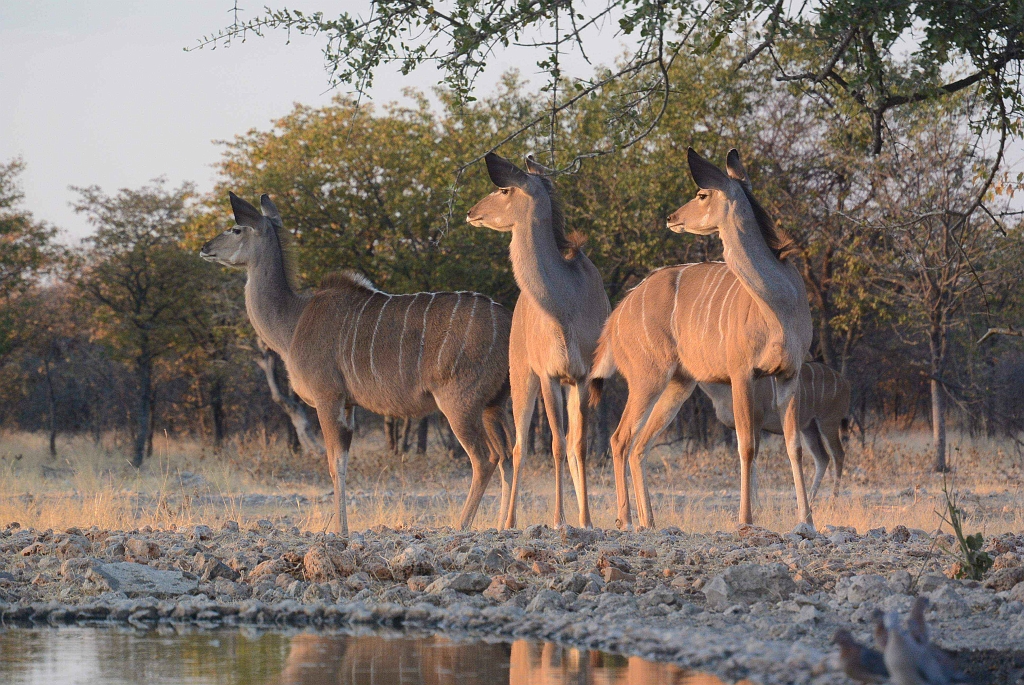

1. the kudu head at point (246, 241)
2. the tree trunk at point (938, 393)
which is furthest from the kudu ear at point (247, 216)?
the tree trunk at point (938, 393)

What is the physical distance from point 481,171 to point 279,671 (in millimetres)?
16079

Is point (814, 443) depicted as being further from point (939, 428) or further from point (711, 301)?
point (711, 301)

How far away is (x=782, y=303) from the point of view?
8.28 meters

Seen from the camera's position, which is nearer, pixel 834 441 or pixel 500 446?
pixel 500 446

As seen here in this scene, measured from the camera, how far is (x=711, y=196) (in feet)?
28.5

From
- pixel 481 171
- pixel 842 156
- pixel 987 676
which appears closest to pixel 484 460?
pixel 987 676

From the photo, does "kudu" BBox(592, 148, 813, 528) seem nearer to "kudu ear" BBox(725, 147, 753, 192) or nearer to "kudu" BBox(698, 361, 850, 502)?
"kudu ear" BBox(725, 147, 753, 192)

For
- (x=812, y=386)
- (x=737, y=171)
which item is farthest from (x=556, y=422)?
(x=812, y=386)

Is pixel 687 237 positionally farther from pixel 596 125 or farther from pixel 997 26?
pixel 997 26

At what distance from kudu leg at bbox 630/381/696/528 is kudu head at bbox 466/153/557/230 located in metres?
1.72

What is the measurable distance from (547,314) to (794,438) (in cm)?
203

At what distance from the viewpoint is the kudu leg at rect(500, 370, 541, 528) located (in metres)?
8.80

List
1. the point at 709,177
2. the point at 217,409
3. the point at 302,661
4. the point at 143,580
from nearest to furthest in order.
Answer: the point at 302,661, the point at 143,580, the point at 709,177, the point at 217,409

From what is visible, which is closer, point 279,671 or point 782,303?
point 279,671
